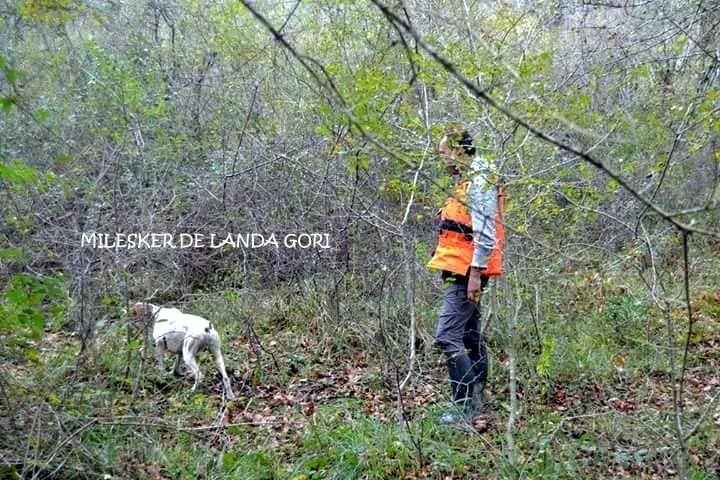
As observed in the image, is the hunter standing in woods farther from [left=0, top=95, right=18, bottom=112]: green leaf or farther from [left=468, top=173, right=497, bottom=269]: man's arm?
[left=0, top=95, right=18, bottom=112]: green leaf

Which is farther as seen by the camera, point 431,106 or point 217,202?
point 217,202

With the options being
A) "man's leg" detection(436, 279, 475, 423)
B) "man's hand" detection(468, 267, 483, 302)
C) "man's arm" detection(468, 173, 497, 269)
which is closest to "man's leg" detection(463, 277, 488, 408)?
"man's leg" detection(436, 279, 475, 423)

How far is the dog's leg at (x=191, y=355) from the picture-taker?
16.3 ft

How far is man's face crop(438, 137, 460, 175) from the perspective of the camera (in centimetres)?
383

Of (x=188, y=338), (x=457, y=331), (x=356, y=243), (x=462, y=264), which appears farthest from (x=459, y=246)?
(x=356, y=243)

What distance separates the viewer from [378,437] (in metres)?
4.01

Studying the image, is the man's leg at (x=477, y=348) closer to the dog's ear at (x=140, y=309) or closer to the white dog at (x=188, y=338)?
the white dog at (x=188, y=338)

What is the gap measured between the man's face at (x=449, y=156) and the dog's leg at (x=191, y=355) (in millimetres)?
2258

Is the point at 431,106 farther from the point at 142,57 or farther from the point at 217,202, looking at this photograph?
the point at 142,57

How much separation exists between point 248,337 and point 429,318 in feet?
5.06

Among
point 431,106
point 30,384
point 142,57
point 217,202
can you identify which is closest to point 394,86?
point 431,106

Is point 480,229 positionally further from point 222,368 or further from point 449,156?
point 222,368

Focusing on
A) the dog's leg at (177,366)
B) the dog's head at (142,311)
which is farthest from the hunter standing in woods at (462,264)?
the dog's leg at (177,366)

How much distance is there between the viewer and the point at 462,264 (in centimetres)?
409
